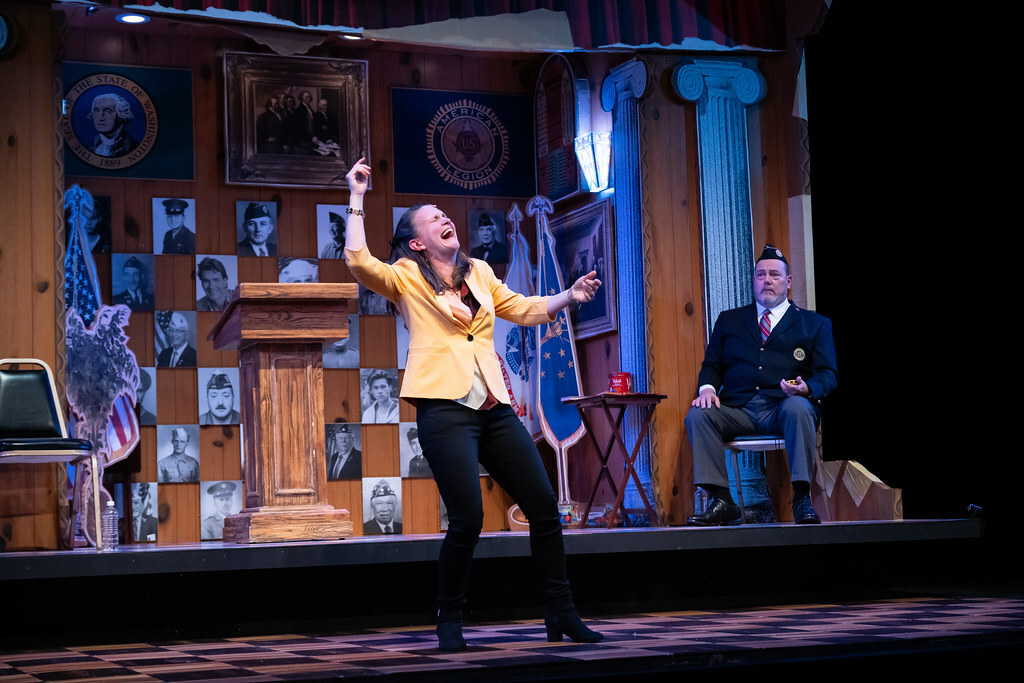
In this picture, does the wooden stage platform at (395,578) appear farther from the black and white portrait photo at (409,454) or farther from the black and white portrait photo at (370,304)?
the black and white portrait photo at (370,304)

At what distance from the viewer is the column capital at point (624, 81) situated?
6.16 meters

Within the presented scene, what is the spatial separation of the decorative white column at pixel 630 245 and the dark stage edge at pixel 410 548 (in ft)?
3.78

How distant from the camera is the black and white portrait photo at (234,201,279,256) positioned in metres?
6.76

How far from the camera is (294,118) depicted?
22.3 ft

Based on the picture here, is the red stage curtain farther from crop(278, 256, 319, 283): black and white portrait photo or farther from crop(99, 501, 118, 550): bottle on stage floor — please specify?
crop(99, 501, 118, 550): bottle on stage floor

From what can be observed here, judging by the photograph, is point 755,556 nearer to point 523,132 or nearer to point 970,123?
point 970,123

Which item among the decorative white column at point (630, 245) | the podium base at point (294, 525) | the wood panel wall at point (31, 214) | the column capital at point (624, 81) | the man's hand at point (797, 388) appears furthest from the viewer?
the column capital at point (624, 81)

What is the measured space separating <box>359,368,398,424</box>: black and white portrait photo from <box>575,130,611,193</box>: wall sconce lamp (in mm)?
1553

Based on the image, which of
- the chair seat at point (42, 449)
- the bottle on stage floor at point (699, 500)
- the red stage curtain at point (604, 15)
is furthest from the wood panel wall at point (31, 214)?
the bottle on stage floor at point (699, 500)

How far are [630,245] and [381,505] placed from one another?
196 cm

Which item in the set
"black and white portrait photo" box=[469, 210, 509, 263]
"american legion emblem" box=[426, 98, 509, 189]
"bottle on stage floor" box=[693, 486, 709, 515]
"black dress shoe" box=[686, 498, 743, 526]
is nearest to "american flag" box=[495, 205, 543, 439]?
"black and white portrait photo" box=[469, 210, 509, 263]

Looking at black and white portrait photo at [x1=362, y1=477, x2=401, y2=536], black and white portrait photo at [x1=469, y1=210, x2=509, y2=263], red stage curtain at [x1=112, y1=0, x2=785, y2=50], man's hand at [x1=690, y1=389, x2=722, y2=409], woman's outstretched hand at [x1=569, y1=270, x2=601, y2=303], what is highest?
red stage curtain at [x1=112, y1=0, x2=785, y2=50]

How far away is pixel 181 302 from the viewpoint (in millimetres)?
6625

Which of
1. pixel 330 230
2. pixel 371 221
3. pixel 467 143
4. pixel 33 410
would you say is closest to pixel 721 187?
pixel 467 143
